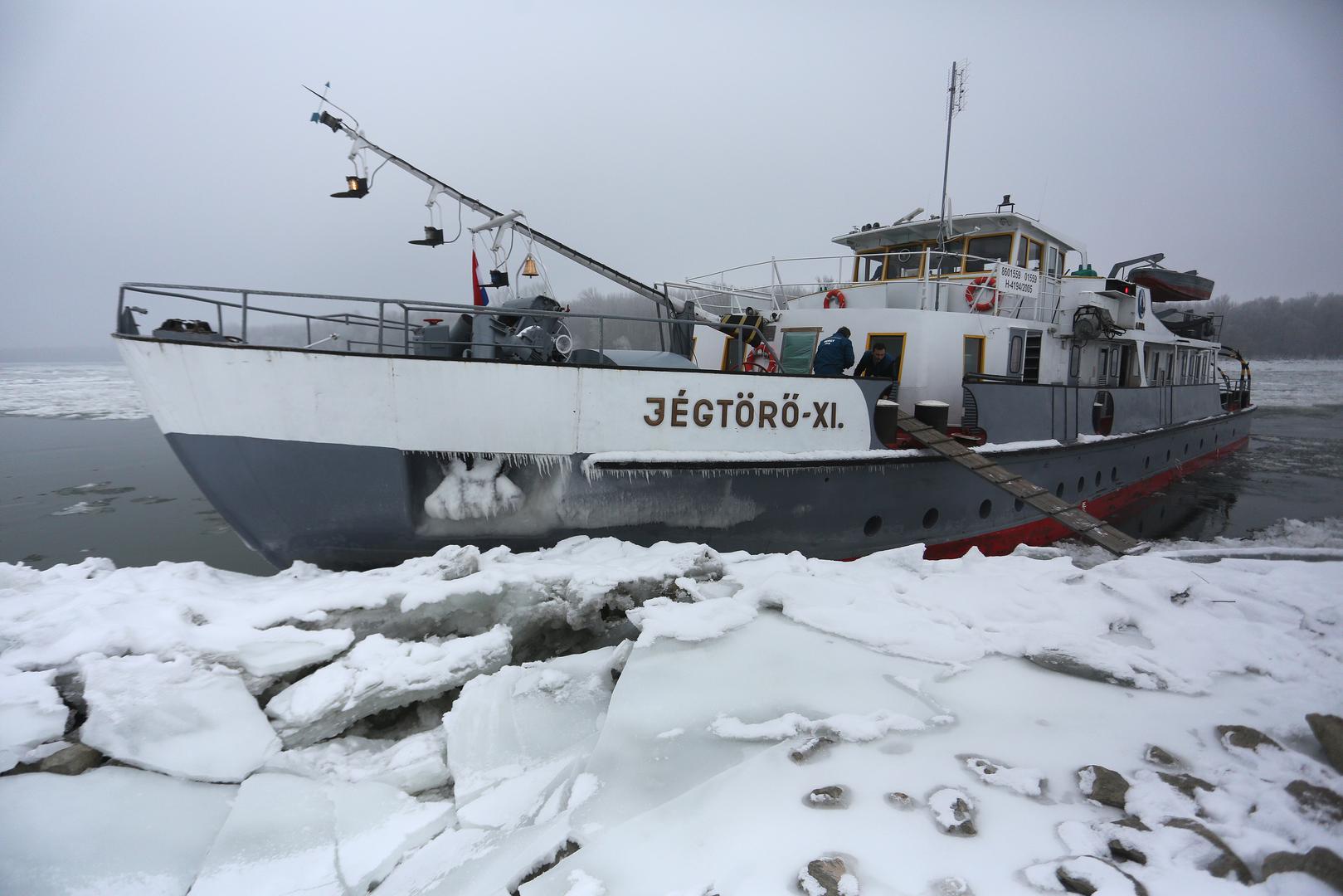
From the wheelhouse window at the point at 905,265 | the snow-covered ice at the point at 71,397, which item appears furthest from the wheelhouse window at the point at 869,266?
the snow-covered ice at the point at 71,397

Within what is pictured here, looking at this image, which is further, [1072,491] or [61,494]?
[61,494]

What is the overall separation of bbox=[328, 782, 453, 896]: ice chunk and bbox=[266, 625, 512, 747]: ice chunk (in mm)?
496

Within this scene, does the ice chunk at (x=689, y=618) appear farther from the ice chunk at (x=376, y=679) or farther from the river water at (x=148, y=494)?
the river water at (x=148, y=494)

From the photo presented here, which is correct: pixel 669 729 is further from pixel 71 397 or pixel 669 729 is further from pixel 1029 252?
pixel 71 397

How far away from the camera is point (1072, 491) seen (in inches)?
352

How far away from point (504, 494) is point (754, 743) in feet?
10.1

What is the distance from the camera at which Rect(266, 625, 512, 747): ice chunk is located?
3203mm

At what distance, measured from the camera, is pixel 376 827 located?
8.49 ft

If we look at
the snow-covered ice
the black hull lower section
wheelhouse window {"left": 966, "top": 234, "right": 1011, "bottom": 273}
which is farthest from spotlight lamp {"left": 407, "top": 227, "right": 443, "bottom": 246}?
the snow-covered ice

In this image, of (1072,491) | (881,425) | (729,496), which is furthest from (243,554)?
(1072,491)

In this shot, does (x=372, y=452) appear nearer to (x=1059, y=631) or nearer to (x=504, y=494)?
(x=504, y=494)

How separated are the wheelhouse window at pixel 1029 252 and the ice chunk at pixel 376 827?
10136mm

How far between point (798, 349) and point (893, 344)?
3.91 ft

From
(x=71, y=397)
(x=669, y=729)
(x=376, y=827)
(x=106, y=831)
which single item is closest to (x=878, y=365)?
(x=669, y=729)
